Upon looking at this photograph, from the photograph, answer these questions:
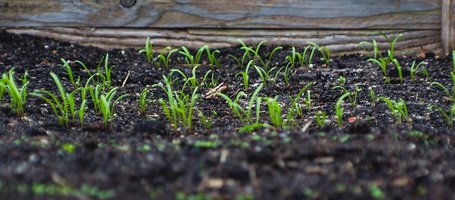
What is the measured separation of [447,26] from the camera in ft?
14.7

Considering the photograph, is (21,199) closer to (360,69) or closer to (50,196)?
(50,196)

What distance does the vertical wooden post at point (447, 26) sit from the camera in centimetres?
445

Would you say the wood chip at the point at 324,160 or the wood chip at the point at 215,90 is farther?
the wood chip at the point at 215,90

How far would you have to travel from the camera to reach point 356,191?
6.11 ft

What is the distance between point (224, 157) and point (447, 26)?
298 centimetres

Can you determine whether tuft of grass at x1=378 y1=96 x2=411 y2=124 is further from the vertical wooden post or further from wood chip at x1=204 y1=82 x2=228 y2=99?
the vertical wooden post

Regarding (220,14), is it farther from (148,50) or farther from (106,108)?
(106,108)

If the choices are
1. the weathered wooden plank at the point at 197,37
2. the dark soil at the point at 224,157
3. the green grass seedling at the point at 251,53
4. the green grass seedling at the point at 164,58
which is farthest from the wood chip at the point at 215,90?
the weathered wooden plank at the point at 197,37

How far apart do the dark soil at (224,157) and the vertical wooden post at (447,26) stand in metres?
1.08

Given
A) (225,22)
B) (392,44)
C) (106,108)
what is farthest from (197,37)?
(106,108)

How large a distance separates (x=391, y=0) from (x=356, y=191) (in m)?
3.00

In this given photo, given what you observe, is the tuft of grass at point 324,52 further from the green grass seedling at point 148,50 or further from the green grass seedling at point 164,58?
the green grass seedling at point 148,50

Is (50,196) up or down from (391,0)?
down

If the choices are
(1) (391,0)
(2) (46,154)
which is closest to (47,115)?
(2) (46,154)
